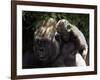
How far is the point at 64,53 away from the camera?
202 cm

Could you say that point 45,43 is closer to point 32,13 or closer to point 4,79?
point 32,13

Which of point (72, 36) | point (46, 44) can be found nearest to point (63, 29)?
point (72, 36)

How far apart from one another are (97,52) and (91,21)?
1.04 feet

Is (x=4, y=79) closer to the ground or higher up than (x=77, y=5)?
closer to the ground

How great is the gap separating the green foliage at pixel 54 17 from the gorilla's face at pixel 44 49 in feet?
0.45

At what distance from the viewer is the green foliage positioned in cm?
191

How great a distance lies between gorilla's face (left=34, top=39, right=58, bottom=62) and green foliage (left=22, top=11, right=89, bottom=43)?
138 millimetres

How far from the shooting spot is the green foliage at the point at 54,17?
6.26 ft

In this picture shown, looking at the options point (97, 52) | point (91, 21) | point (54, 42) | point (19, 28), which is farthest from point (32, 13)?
point (97, 52)

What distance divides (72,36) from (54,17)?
0.25m

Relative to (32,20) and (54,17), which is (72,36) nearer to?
(54,17)

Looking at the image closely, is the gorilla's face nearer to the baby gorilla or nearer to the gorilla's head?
the gorilla's head

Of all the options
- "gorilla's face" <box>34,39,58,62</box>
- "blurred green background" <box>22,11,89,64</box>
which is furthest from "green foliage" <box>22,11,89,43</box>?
"gorilla's face" <box>34,39,58,62</box>

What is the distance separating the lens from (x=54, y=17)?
2006 millimetres
